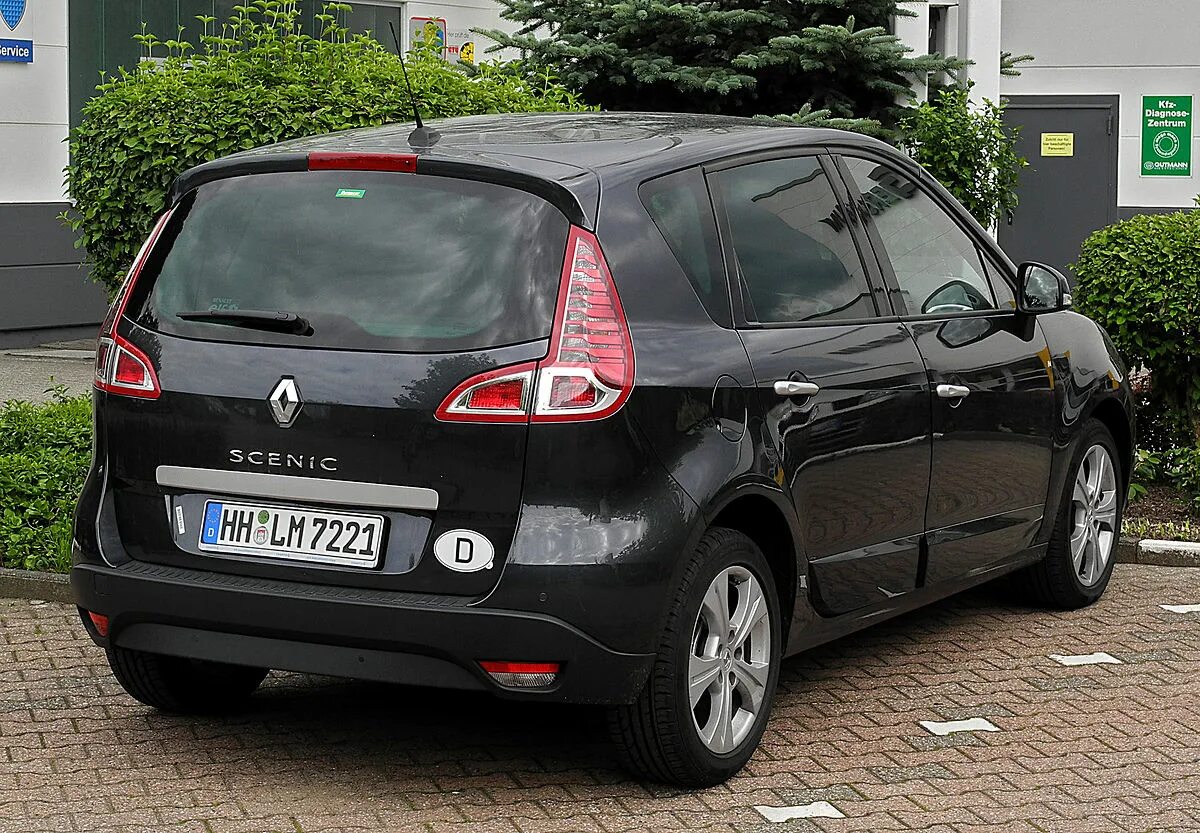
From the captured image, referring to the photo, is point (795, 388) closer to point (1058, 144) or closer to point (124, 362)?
point (124, 362)

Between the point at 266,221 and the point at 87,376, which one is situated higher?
the point at 266,221

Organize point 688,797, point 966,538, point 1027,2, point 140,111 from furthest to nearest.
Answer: point 1027,2 < point 140,111 < point 966,538 < point 688,797

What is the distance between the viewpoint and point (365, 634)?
455cm

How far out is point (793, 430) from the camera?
16.8 feet

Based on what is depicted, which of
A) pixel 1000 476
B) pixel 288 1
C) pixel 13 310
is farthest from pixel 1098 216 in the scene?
pixel 1000 476

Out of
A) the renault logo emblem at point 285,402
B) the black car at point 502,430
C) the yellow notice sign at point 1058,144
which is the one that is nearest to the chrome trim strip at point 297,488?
the black car at point 502,430

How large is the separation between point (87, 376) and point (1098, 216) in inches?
483

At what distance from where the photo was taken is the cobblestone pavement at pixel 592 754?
472 centimetres

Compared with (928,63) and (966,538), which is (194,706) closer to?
(966,538)

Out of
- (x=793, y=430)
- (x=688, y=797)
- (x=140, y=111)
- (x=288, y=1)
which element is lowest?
(x=688, y=797)

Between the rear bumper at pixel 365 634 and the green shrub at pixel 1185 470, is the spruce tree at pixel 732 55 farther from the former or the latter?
the rear bumper at pixel 365 634

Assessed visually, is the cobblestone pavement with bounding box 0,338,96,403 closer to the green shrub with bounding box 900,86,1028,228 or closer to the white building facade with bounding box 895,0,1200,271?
the green shrub with bounding box 900,86,1028,228

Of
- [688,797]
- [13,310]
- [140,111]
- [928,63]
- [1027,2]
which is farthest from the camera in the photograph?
[1027,2]

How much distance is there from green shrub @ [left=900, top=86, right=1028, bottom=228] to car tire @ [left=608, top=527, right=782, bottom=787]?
8.86 metres
